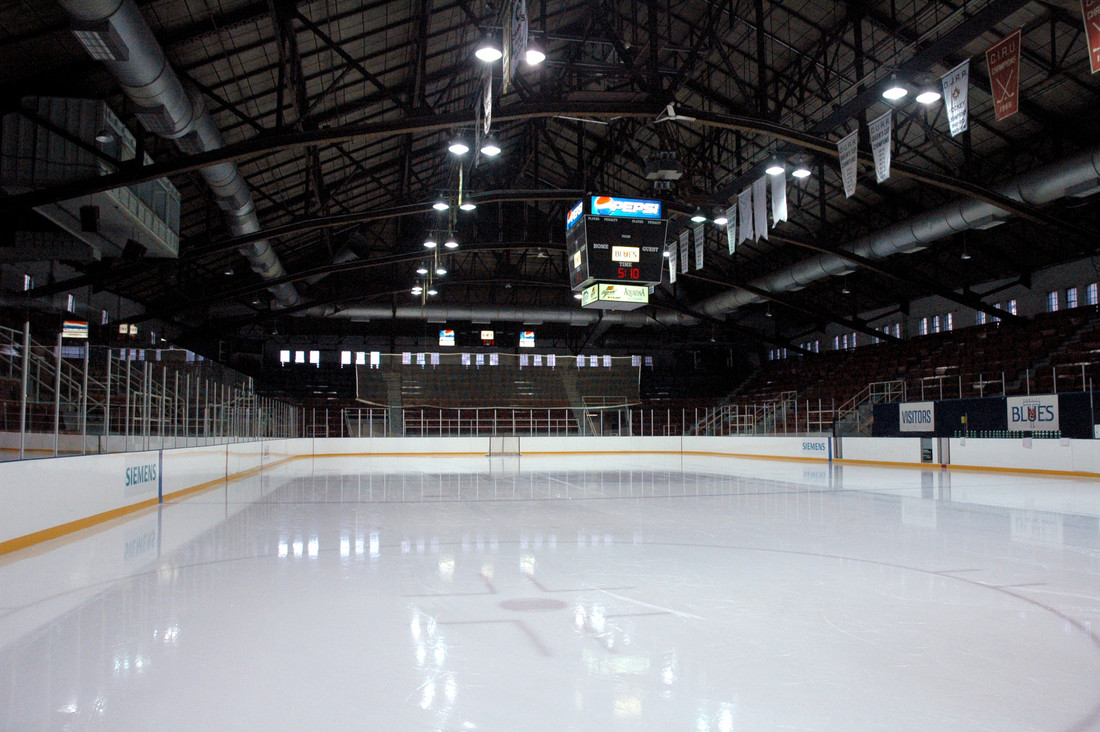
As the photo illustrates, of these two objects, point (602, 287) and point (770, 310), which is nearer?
point (602, 287)

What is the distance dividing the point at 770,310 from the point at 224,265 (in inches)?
1073

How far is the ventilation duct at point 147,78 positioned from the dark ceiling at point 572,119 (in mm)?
540

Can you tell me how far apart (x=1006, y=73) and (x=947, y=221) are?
1235cm

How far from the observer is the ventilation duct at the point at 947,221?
18625 millimetres

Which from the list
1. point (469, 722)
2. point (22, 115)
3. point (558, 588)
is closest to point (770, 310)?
point (22, 115)

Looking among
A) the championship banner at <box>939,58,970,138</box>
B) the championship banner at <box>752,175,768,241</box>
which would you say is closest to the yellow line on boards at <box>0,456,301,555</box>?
the championship banner at <box>752,175,768,241</box>

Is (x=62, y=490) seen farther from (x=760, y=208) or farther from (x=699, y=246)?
(x=699, y=246)

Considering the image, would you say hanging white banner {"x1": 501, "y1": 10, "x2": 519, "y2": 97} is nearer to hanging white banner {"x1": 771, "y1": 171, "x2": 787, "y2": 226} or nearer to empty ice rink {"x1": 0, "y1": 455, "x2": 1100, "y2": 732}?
empty ice rink {"x1": 0, "y1": 455, "x2": 1100, "y2": 732}

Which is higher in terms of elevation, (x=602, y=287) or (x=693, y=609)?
(x=602, y=287)

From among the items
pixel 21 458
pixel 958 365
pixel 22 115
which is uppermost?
pixel 22 115

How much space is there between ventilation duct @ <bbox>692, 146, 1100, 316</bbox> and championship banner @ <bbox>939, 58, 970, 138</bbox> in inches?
325

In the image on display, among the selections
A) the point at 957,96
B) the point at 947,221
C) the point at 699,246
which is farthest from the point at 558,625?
the point at 947,221

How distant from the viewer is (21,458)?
25.0 feet

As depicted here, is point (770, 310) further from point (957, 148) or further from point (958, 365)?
point (957, 148)
